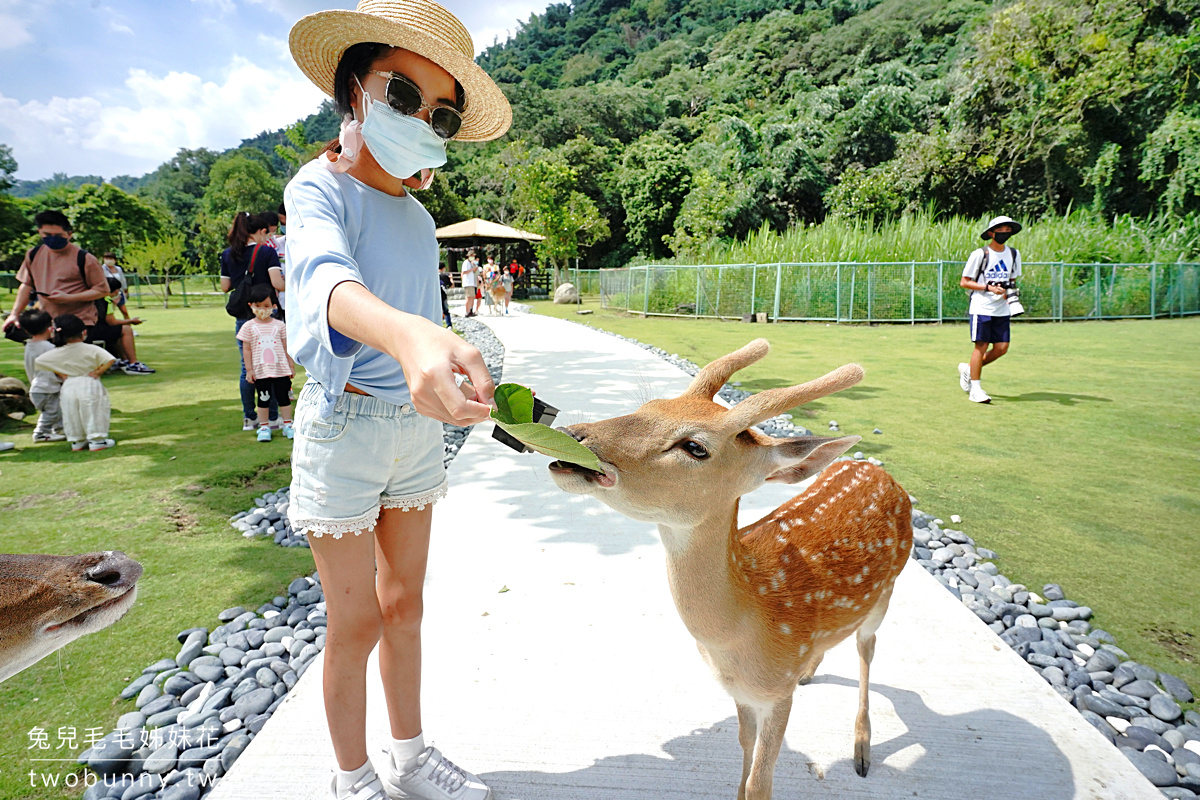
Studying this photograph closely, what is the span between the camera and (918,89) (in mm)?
30859

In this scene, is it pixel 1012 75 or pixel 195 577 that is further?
pixel 1012 75

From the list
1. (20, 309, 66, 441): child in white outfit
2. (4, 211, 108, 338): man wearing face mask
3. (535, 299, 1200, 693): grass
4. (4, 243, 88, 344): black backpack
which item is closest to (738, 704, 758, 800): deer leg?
(535, 299, 1200, 693): grass

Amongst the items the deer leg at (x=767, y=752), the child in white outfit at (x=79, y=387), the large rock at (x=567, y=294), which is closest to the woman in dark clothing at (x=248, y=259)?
the child in white outfit at (x=79, y=387)

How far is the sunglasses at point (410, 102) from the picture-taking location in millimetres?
1568

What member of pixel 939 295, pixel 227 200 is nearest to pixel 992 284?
pixel 939 295

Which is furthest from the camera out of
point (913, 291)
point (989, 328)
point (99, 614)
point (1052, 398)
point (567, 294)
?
point (567, 294)

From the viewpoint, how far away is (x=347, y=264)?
1266 mm

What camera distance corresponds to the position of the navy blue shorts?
7.00m

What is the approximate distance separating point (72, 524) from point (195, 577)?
1.29 meters

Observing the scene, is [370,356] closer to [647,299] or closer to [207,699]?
[207,699]

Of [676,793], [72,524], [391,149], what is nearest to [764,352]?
[391,149]

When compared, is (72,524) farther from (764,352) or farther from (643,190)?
(643,190)

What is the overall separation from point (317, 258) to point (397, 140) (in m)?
0.49

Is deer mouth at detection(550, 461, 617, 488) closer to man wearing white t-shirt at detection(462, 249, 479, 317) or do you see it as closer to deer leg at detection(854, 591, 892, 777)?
deer leg at detection(854, 591, 892, 777)
